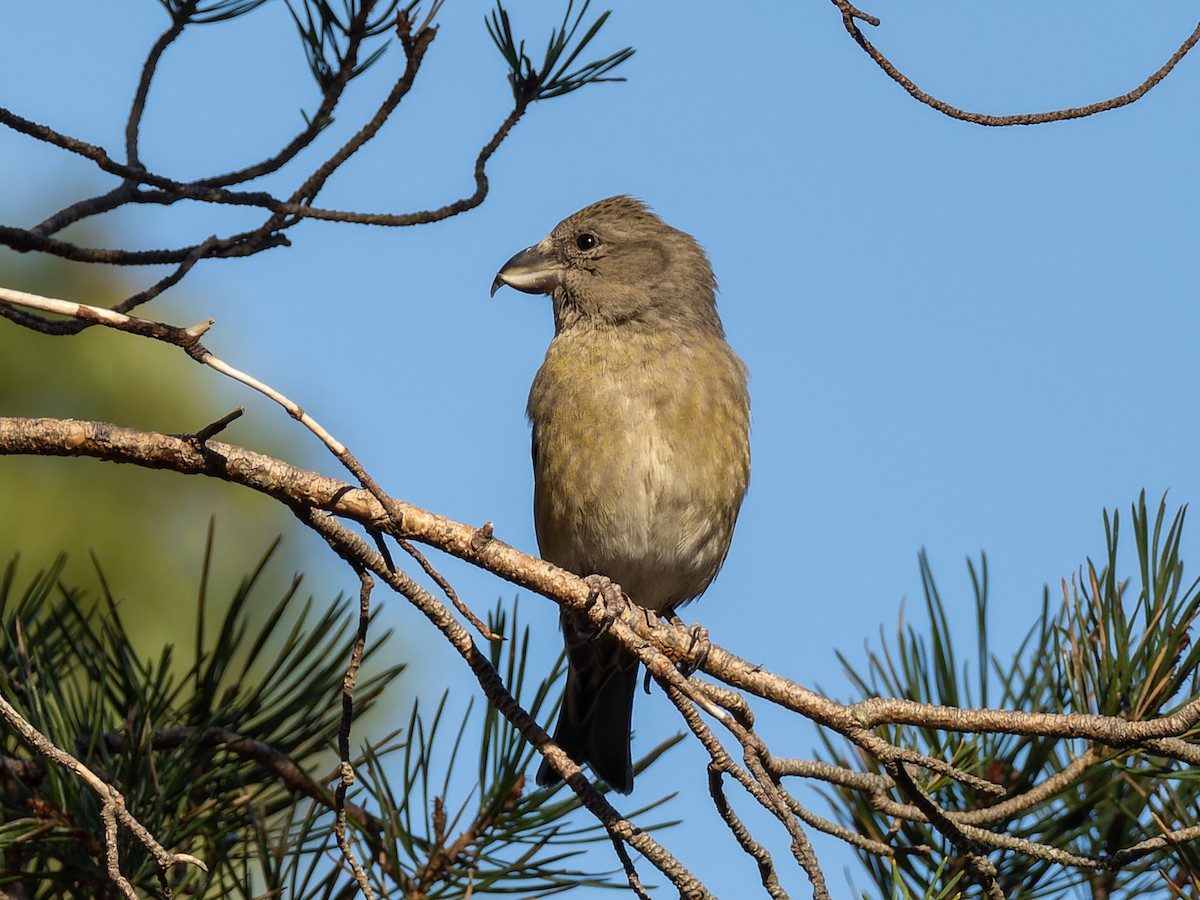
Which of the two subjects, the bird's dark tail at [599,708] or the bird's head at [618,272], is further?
the bird's head at [618,272]

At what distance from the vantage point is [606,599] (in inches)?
116

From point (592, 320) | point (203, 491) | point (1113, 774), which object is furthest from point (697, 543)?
point (203, 491)

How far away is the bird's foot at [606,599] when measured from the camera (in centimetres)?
272

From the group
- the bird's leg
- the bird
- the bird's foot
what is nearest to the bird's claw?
the bird's leg

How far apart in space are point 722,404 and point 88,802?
7.63ft

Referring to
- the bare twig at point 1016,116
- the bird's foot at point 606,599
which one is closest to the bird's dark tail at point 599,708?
the bird's foot at point 606,599

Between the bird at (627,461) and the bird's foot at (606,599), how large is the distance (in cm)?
77

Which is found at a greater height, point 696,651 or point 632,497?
point 632,497

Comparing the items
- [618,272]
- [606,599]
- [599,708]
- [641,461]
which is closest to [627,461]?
[641,461]

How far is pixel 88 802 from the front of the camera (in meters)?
2.52

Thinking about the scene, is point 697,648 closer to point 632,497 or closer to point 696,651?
point 696,651

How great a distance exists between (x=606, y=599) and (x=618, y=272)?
214cm

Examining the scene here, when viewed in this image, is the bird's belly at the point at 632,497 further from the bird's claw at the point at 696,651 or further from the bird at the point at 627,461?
the bird's claw at the point at 696,651

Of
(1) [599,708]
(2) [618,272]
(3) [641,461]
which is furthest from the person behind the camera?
(2) [618,272]
